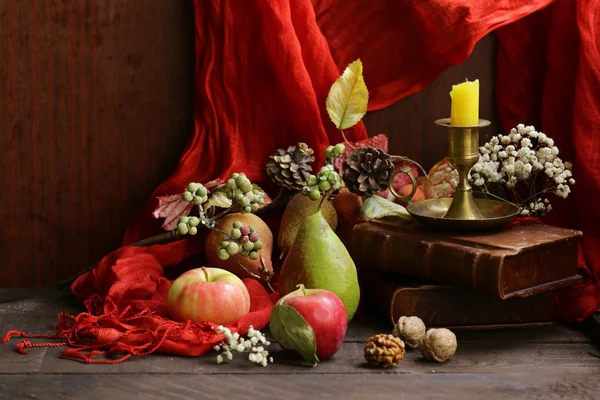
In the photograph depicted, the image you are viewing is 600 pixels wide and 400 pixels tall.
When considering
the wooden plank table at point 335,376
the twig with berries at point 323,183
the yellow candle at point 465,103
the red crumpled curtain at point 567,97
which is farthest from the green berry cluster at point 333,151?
the red crumpled curtain at point 567,97

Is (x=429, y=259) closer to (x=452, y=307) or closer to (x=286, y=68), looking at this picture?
(x=452, y=307)

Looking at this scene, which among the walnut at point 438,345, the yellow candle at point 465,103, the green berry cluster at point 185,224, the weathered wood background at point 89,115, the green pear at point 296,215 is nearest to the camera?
the walnut at point 438,345

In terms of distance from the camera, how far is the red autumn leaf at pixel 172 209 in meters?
1.77

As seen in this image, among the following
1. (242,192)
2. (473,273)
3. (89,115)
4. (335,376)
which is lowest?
(335,376)

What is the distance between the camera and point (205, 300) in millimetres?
1492

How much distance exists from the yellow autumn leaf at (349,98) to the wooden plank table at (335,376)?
46cm

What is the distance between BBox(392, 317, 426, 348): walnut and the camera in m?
1.46

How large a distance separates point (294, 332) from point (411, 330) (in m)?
0.20

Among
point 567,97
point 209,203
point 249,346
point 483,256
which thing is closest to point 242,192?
point 209,203

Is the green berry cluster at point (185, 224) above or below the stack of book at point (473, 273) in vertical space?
above

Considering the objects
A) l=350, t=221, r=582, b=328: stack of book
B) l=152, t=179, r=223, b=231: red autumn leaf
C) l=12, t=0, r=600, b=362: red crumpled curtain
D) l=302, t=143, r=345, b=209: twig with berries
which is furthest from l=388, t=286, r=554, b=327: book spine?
l=152, t=179, r=223, b=231: red autumn leaf

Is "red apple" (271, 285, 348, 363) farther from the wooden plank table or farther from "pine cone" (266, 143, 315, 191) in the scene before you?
"pine cone" (266, 143, 315, 191)

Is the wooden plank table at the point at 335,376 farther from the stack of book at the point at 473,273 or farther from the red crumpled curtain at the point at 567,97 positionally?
the red crumpled curtain at the point at 567,97

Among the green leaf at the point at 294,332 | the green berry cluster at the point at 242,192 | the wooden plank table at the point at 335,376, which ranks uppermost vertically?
the green berry cluster at the point at 242,192
